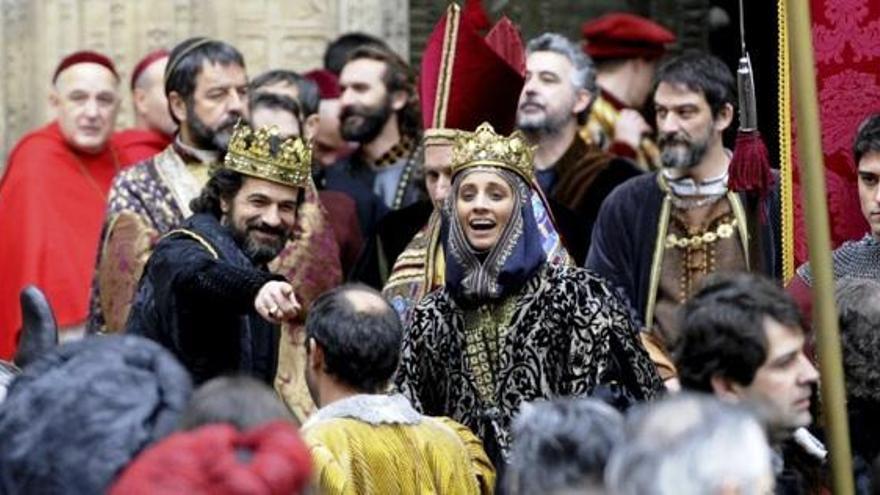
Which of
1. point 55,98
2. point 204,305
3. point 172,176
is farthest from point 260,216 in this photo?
point 55,98

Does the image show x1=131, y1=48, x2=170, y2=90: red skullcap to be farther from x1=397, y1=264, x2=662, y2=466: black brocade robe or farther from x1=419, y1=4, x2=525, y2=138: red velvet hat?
x1=397, y1=264, x2=662, y2=466: black brocade robe

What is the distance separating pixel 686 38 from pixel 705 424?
32.2ft

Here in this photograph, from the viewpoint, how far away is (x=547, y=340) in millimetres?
10055

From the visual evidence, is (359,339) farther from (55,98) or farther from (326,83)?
(326,83)

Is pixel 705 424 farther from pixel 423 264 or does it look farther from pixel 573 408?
pixel 423 264

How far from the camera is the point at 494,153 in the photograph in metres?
10.5

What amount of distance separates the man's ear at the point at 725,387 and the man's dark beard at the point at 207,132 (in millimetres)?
4266

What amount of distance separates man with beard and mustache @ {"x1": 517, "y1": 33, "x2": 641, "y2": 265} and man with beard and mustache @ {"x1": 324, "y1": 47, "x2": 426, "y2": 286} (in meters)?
0.72

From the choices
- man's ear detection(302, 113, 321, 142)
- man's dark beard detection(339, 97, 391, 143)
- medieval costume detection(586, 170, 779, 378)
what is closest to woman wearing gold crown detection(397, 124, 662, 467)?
medieval costume detection(586, 170, 779, 378)

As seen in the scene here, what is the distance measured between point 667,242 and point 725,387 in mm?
3605

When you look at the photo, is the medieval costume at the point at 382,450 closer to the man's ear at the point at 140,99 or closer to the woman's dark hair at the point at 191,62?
the woman's dark hair at the point at 191,62

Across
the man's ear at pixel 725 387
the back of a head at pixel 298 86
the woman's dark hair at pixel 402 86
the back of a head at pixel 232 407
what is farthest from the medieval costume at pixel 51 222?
the back of a head at pixel 232 407

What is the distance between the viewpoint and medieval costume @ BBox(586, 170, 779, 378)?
1147cm

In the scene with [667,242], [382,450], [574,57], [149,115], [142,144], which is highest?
[574,57]
